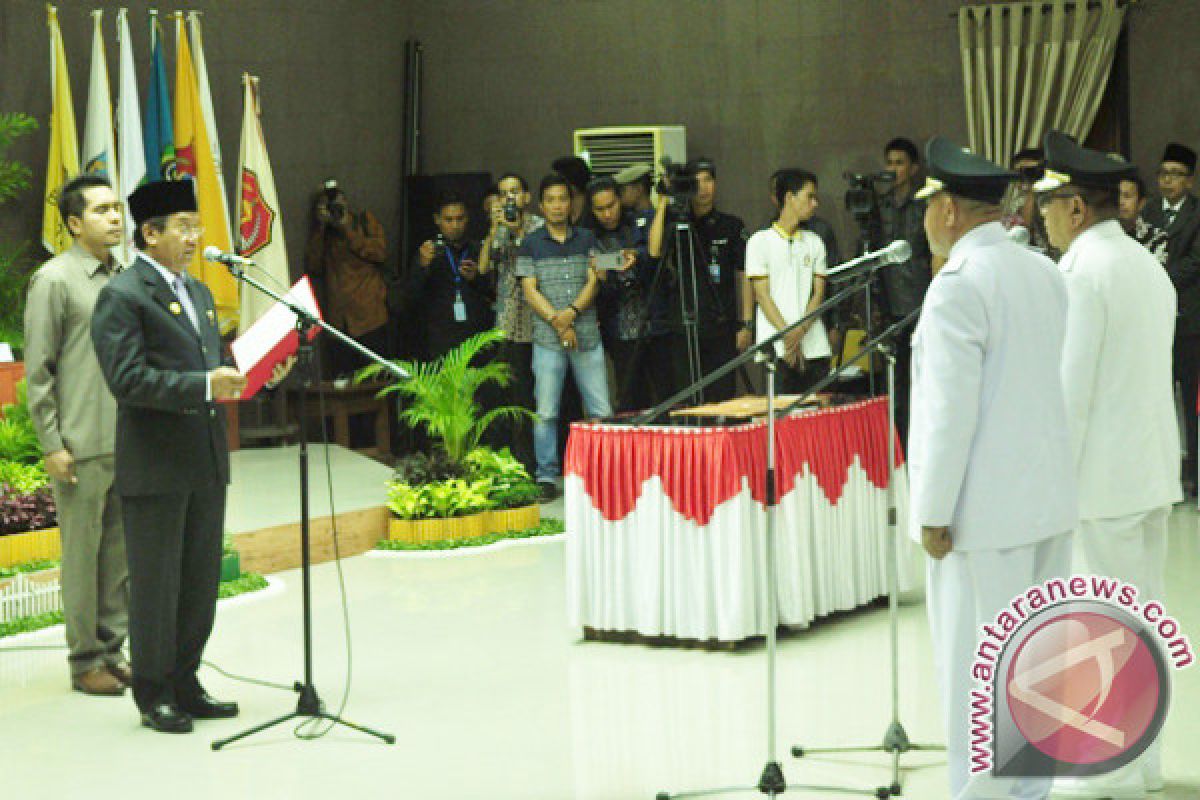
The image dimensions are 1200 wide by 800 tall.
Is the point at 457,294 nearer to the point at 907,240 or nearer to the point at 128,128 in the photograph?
the point at 128,128

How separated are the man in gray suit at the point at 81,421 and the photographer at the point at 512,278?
12.0ft

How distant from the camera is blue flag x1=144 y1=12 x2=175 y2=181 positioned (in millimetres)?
9586

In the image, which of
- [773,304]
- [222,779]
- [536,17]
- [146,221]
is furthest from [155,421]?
[536,17]

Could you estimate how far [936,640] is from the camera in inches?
149

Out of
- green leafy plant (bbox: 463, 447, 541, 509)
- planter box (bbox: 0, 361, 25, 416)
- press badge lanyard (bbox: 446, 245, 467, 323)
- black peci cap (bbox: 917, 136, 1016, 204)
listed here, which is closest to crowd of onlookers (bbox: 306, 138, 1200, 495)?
press badge lanyard (bbox: 446, 245, 467, 323)

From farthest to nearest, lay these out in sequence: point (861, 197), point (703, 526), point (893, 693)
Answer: point (861, 197)
point (703, 526)
point (893, 693)

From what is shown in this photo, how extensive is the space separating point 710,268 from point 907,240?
1023 mm

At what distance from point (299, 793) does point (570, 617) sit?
177cm

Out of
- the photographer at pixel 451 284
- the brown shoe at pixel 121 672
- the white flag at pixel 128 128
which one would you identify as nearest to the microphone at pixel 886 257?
the brown shoe at pixel 121 672

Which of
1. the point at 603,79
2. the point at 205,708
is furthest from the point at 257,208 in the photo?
the point at 205,708

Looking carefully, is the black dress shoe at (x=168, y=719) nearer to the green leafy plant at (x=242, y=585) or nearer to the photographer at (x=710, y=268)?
the green leafy plant at (x=242, y=585)

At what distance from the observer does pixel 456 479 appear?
832 cm

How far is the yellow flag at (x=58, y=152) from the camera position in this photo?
9.23m

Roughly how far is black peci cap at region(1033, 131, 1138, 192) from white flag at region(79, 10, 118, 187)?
6.35 metres
